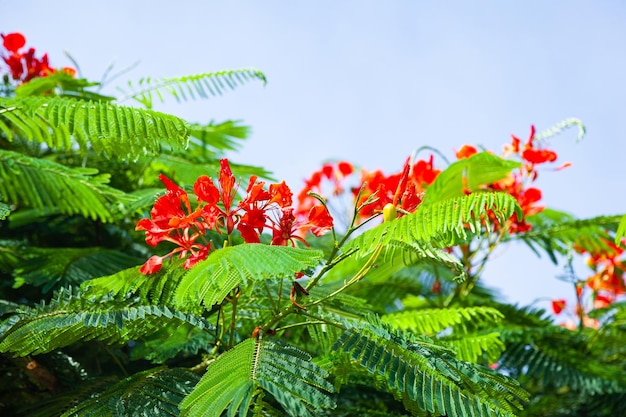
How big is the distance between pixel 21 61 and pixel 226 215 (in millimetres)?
1915

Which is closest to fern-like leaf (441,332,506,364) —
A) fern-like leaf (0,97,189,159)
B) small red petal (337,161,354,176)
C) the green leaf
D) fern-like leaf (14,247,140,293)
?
fern-like leaf (0,97,189,159)

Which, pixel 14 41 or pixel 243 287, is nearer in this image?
pixel 243 287

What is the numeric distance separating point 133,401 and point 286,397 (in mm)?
390

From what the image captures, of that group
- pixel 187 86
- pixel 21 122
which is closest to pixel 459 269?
pixel 21 122

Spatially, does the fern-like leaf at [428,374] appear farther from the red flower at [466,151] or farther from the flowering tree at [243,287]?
the red flower at [466,151]

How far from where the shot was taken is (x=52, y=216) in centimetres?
298

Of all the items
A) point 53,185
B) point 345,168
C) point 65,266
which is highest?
point 345,168

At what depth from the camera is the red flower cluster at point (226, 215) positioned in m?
1.77

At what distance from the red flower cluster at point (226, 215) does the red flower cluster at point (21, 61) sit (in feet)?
5.68

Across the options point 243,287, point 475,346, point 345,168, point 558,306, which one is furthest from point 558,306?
point 243,287

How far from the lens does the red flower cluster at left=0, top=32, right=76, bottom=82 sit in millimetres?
3309

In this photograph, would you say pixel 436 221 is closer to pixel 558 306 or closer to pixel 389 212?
pixel 389 212

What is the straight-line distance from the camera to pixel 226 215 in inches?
70.4

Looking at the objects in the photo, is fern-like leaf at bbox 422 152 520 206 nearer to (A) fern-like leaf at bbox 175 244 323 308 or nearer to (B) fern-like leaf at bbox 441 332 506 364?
(B) fern-like leaf at bbox 441 332 506 364
